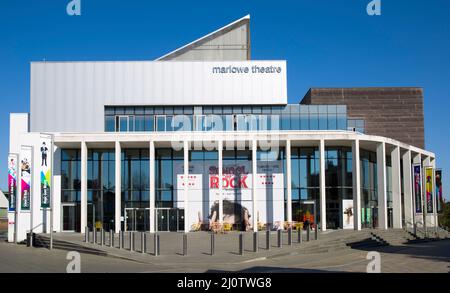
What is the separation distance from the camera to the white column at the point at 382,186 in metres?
40.8

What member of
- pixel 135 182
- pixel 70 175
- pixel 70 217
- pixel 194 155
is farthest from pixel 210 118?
pixel 70 217

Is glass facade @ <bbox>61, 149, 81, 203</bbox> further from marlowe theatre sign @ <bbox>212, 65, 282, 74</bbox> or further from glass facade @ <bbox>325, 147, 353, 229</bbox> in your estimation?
glass facade @ <bbox>325, 147, 353, 229</bbox>

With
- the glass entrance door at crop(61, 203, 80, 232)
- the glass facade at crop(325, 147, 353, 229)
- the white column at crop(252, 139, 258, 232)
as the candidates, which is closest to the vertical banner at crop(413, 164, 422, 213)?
the glass facade at crop(325, 147, 353, 229)

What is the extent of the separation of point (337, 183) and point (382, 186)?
3415 mm

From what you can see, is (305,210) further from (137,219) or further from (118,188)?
(118,188)

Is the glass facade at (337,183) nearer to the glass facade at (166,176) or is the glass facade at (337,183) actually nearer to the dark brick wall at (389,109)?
the glass facade at (166,176)

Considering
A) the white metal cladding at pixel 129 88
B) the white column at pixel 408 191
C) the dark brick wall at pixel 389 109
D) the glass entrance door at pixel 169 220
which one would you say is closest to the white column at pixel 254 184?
the glass entrance door at pixel 169 220

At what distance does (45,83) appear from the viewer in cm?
4372

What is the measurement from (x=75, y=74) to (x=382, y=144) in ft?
82.1

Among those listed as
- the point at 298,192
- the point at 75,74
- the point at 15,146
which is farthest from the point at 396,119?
the point at 15,146

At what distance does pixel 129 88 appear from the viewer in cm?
4431

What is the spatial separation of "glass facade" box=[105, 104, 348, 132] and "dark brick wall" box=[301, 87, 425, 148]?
25.7 metres

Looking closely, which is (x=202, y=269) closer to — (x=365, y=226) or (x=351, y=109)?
(x=365, y=226)

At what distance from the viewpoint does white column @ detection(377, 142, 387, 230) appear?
40.8 meters
